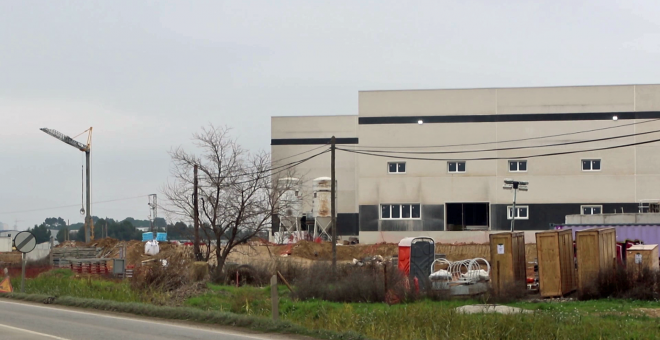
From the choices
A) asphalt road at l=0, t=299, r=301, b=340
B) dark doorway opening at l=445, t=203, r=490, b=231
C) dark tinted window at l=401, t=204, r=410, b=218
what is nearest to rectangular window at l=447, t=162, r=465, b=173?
dark doorway opening at l=445, t=203, r=490, b=231

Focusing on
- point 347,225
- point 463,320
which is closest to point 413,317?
point 463,320

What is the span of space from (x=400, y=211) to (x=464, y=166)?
20.6 feet

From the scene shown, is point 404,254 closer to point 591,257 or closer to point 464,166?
point 591,257

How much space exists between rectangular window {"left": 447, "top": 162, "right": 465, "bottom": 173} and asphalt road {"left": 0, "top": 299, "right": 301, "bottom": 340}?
41692 mm

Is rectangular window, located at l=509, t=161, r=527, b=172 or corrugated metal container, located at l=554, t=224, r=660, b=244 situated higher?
rectangular window, located at l=509, t=161, r=527, b=172

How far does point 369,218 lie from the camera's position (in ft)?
195

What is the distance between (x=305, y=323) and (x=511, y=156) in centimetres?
4377

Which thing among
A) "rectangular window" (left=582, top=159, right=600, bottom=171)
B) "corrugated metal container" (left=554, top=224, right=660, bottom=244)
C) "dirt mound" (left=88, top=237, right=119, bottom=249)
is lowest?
"dirt mound" (left=88, top=237, right=119, bottom=249)

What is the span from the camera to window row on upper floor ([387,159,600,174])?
57906mm

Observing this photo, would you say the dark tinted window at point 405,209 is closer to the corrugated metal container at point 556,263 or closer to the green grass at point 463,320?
the corrugated metal container at point 556,263

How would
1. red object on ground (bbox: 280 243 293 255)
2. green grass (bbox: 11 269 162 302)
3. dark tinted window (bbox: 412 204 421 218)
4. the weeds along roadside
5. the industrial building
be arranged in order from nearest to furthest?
1. the weeds along roadside
2. green grass (bbox: 11 269 162 302)
3. red object on ground (bbox: 280 243 293 255)
4. the industrial building
5. dark tinted window (bbox: 412 204 421 218)

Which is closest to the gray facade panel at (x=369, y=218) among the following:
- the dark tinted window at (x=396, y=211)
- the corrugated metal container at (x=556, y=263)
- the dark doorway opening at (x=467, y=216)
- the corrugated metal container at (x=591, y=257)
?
the dark tinted window at (x=396, y=211)

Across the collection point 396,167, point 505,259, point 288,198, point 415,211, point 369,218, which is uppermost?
point 396,167

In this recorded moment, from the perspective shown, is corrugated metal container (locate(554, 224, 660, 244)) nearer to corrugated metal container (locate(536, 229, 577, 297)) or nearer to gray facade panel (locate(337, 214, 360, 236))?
corrugated metal container (locate(536, 229, 577, 297))
